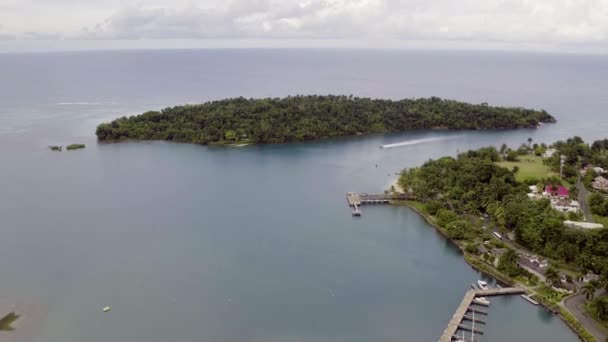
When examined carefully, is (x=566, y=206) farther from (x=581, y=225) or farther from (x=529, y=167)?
(x=529, y=167)

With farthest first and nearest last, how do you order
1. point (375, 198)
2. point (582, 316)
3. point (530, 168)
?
1. point (530, 168)
2. point (375, 198)
3. point (582, 316)

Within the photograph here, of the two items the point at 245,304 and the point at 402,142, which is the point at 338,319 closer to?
the point at 245,304

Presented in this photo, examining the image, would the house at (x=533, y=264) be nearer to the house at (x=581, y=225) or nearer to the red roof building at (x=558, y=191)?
the house at (x=581, y=225)

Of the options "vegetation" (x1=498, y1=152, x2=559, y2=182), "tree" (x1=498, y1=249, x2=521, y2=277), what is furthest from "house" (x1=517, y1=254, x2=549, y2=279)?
"vegetation" (x1=498, y1=152, x2=559, y2=182)

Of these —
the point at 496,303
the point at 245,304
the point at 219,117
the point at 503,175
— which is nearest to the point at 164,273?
the point at 245,304

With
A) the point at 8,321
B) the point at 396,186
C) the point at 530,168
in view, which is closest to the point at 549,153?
the point at 530,168

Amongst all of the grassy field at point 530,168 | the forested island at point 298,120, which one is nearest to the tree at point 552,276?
the grassy field at point 530,168

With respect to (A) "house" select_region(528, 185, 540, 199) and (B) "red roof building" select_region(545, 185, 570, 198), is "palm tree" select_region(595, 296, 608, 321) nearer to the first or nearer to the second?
(A) "house" select_region(528, 185, 540, 199)
